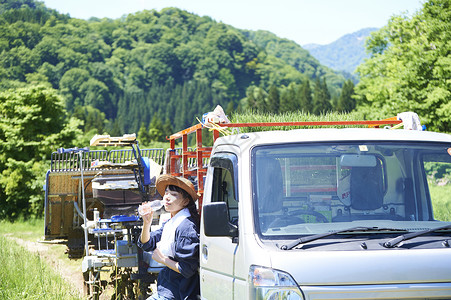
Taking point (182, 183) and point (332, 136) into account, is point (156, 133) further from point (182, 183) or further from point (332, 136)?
point (332, 136)

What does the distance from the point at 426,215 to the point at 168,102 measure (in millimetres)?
158591

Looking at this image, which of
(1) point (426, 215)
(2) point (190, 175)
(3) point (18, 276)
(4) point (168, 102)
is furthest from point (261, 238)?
(4) point (168, 102)

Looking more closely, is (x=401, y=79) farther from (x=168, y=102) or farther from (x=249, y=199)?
(x=168, y=102)

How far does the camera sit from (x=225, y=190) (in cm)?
527

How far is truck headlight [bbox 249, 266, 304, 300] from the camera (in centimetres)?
391

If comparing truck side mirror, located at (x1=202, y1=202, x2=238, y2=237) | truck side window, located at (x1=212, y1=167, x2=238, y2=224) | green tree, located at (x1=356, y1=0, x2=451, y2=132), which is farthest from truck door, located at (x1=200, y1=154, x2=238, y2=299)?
green tree, located at (x1=356, y1=0, x2=451, y2=132)

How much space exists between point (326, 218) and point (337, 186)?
33cm

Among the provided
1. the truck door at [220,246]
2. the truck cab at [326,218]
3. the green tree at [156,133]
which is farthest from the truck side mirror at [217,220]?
the green tree at [156,133]

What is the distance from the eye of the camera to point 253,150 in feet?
15.2

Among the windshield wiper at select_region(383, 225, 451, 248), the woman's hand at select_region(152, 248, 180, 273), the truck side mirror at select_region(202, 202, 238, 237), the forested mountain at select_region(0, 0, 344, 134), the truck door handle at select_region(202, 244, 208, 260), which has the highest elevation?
the forested mountain at select_region(0, 0, 344, 134)

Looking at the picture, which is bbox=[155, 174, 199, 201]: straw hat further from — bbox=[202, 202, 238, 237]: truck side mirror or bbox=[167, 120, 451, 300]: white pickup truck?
bbox=[202, 202, 238, 237]: truck side mirror

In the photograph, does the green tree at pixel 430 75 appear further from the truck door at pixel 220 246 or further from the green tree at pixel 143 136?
the green tree at pixel 143 136

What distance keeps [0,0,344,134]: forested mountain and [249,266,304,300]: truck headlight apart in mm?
136793

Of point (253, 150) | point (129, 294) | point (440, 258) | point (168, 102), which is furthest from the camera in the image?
point (168, 102)
